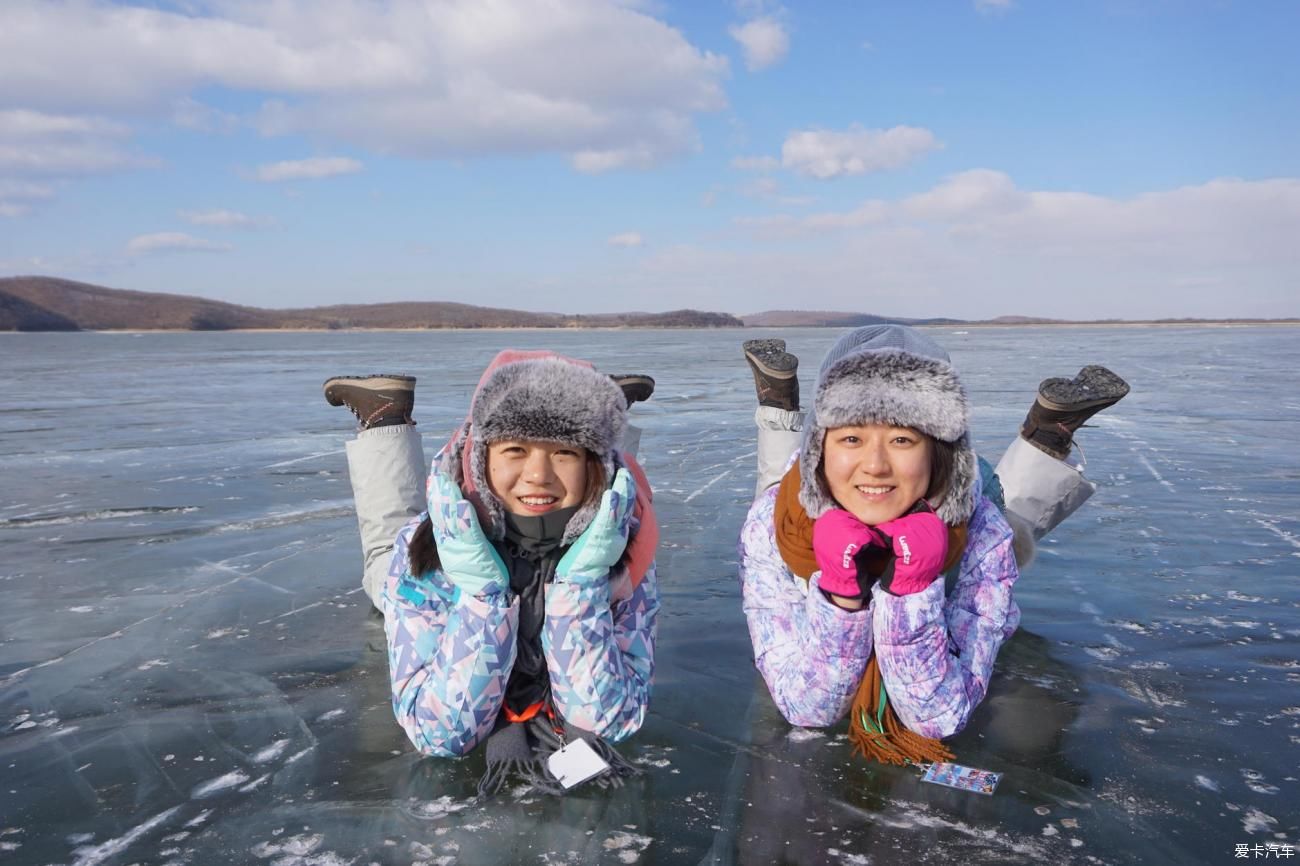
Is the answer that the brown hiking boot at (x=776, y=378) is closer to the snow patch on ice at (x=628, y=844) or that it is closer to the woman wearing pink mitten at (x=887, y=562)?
the woman wearing pink mitten at (x=887, y=562)

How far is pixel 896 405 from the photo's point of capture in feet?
8.89

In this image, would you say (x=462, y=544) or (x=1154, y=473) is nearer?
(x=462, y=544)

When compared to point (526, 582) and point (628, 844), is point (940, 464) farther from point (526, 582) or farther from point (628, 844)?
point (628, 844)

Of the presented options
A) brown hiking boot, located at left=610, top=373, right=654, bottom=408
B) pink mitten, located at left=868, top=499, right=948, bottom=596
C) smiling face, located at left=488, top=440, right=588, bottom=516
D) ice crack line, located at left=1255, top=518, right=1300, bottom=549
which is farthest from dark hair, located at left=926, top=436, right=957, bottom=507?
ice crack line, located at left=1255, top=518, right=1300, bottom=549

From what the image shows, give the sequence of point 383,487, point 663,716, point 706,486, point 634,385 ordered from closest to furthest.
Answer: point 663,716, point 383,487, point 634,385, point 706,486

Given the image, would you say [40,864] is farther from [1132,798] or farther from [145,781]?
[1132,798]

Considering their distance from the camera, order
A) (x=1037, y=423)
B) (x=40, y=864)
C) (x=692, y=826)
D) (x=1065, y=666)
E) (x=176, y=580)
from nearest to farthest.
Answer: (x=40, y=864), (x=692, y=826), (x=1065, y=666), (x=1037, y=423), (x=176, y=580)

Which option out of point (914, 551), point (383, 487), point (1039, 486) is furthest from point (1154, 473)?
point (383, 487)

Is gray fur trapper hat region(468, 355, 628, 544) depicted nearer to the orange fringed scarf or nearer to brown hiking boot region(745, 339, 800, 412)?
the orange fringed scarf

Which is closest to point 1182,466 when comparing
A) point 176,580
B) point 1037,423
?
point 1037,423

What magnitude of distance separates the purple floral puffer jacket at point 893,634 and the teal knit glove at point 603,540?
2.04 feet

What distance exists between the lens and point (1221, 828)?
2.46 m

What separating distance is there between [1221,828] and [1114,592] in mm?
2213

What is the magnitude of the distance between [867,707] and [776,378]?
2197 millimetres
